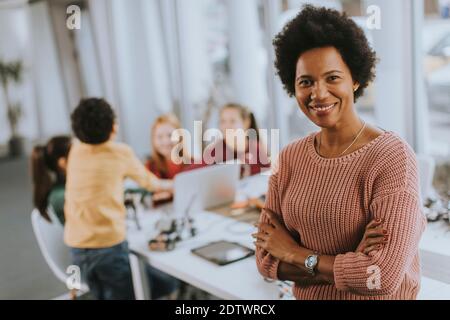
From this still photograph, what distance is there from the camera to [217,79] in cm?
480

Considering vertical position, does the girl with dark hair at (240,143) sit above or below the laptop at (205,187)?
above

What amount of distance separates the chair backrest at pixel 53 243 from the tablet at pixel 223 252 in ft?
2.58

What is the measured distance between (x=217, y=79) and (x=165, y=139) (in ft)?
6.32

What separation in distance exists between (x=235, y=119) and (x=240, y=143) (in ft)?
1.11

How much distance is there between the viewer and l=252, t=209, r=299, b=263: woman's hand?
1172 mm

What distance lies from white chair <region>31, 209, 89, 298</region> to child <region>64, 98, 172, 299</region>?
202mm

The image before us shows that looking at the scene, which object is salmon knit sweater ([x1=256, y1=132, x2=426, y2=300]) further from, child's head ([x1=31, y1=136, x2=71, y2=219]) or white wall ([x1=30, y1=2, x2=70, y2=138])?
white wall ([x1=30, y1=2, x2=70, y2=138])

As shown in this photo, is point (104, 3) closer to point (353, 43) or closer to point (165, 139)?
point (165, 139)

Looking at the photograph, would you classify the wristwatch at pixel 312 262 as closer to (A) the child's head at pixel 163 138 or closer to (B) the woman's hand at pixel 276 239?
(B) the woman's hand at pixel 276 239

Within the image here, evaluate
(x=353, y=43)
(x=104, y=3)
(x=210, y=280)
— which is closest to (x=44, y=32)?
(x=104, y=3)

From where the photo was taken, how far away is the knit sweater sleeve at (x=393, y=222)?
0.99 metres

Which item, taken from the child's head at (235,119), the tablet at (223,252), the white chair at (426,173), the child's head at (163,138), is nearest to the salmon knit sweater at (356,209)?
the tablet at (223,252)

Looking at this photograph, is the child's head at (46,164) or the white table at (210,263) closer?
the white table at (210,263)

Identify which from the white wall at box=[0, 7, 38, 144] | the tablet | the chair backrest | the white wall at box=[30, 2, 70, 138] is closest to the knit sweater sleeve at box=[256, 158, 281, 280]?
the tablet
